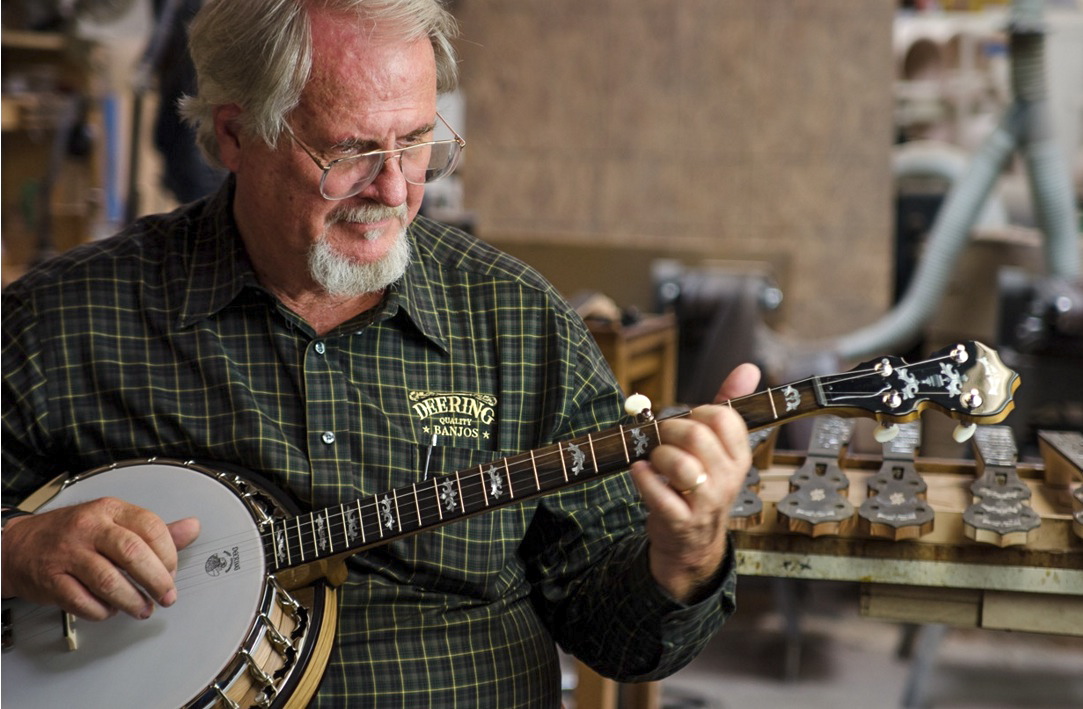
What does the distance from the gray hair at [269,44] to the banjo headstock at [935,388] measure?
2.27ft

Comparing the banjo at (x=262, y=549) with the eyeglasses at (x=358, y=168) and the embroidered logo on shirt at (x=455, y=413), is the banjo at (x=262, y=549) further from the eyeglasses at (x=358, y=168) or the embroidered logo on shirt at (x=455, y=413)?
the eyeglasses at (x=358, y=168)

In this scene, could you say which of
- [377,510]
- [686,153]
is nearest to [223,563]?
[377,510]

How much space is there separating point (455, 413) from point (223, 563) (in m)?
0.33

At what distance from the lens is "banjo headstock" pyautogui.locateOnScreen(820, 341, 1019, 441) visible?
110cm

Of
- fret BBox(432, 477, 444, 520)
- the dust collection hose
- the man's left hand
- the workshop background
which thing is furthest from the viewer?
the workshop background

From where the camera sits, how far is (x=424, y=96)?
1.41 meters

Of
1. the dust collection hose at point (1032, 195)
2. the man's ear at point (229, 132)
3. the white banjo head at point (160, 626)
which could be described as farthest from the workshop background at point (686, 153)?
the white banjo head at point (160, 626)

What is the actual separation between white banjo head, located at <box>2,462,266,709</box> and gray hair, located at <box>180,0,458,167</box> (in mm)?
456

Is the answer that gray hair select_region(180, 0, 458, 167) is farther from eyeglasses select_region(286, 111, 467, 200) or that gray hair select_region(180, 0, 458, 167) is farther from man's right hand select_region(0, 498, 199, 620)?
man's right hand select_region(0, 498, 199, 620)

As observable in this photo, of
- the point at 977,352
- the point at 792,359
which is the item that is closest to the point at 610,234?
the point at 792,359

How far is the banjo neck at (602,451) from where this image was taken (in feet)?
3.64

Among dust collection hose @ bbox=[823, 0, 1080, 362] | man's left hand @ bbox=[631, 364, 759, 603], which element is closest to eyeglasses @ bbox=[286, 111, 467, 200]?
man's left hand @ bbox=[631, 364, 759, 603]

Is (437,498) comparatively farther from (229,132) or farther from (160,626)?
(229,132)

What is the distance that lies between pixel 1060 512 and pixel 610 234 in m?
3.65
